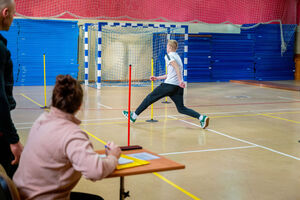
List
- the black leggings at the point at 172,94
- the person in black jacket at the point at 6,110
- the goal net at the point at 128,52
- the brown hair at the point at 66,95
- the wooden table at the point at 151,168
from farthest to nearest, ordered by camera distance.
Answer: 1. the goal net at the point at 128,52
2. the black leggings at the point at 172,94
3. the person in black jacket at the point at 6,110
4. the wooden table at the point at 151,168
5. the brown hair at the point at 66,95

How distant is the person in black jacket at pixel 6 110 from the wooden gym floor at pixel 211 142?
5.33ft

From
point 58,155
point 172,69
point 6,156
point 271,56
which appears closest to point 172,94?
point 172,69

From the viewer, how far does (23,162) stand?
2.56 metres

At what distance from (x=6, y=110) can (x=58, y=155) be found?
72 cm

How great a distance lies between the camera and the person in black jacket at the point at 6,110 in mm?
2836

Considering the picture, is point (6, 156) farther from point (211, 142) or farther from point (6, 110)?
point (211, 142)

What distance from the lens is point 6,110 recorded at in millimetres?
2859

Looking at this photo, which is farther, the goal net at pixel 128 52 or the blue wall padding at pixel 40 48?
the goal net at pixel 128 52

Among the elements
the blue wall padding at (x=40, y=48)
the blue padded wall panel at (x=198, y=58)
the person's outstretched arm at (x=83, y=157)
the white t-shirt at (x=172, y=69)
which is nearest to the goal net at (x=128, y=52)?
the blue padded wall panel at (x=198, y=58)

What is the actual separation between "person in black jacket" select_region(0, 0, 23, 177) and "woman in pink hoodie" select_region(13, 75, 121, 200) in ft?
1.25

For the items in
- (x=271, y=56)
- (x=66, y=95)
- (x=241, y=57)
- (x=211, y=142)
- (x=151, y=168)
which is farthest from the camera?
(x=271, y=56)

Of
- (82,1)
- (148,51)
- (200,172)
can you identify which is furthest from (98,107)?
(148,51)

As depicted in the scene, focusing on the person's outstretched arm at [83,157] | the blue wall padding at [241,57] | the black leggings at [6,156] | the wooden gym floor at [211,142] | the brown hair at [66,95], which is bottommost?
the wooden gym floor at [211,142]

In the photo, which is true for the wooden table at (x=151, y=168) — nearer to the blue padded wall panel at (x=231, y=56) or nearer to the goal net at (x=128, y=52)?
the goal net at (x=128, y=52)
